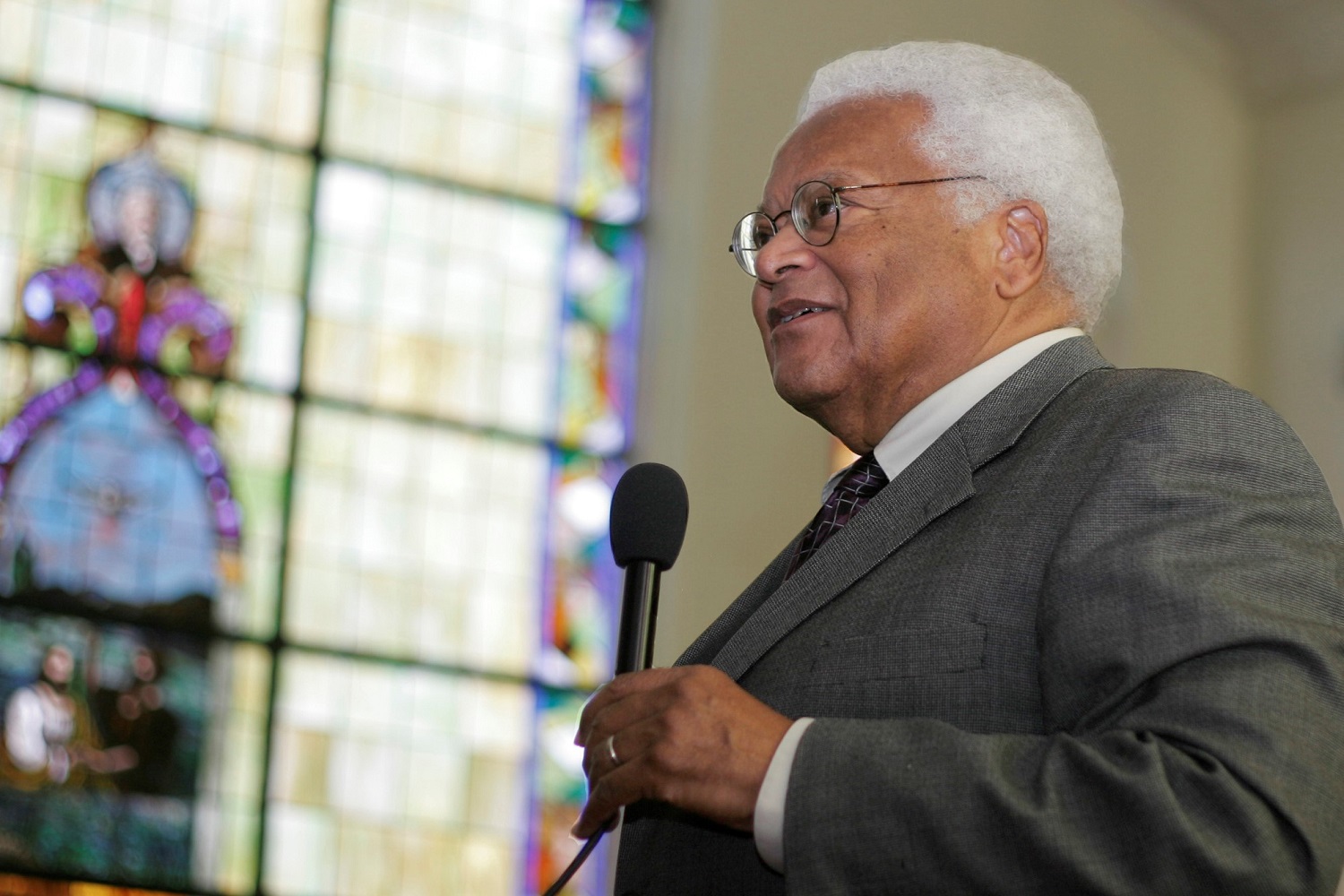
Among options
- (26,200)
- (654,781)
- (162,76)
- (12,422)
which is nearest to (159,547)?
(12,422)

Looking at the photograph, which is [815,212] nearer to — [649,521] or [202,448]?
[649,521]

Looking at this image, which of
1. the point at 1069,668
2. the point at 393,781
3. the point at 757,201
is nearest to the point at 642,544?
the point at 1069,668

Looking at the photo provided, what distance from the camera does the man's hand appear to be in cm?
190

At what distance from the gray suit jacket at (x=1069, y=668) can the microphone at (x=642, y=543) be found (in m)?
0.15

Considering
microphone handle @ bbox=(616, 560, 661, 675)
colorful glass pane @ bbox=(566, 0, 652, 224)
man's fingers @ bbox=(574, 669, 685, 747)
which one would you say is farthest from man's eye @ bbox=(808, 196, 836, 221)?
colorful glass pane @ bbox=(566, 0, 652, 224)

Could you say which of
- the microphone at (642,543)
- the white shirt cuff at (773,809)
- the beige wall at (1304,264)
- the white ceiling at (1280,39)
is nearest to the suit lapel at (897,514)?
the microphone at (642,543)

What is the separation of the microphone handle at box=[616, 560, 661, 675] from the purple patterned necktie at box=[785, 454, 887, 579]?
320 millimetres

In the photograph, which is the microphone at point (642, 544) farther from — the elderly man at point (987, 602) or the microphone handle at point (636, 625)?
the elderly man at point (987, 602)

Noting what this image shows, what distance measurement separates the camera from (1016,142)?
8.82 feet

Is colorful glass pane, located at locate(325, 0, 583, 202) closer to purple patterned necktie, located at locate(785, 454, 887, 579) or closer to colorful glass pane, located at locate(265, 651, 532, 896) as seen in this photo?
colorful glass pane, located at locate(265, 651, 532, 896)

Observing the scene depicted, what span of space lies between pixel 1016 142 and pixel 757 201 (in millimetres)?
3682

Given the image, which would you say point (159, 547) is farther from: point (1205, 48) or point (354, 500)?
point (1205, 48)

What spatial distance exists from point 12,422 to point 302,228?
42.7 inches

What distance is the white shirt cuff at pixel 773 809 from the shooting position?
1.88 m
